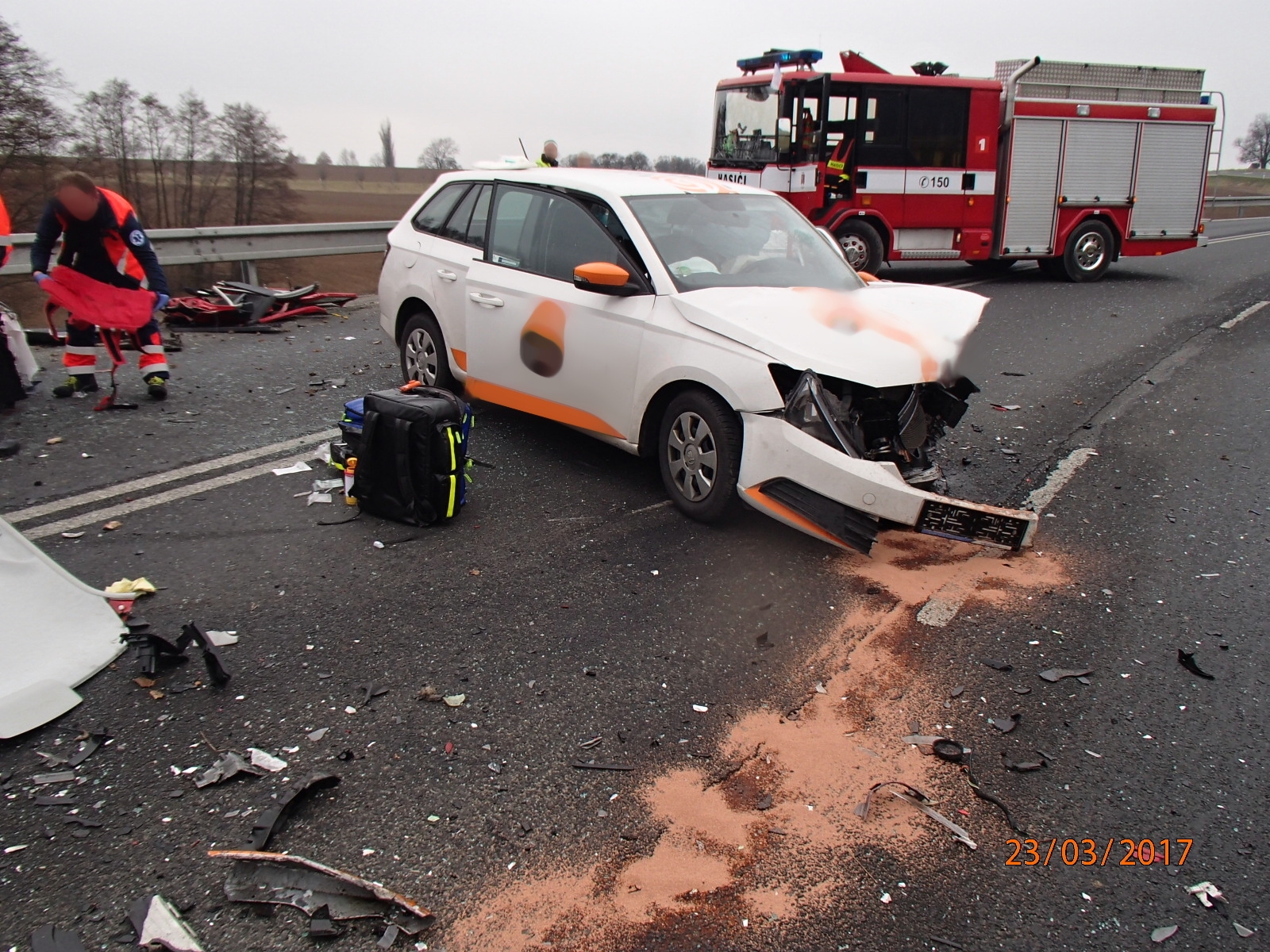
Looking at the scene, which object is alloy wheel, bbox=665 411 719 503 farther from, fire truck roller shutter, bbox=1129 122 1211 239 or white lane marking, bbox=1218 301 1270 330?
fire truck roller shutter, bbox=1129 122 1211 239

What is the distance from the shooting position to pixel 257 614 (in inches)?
165

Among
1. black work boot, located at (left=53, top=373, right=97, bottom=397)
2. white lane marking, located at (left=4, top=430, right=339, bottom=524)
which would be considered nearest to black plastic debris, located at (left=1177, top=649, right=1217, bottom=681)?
white lane marking, located at (left=4, top=430, right=339, bottom=524)

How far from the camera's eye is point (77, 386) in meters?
7.50

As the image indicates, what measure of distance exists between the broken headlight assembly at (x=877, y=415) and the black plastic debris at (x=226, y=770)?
2.78m

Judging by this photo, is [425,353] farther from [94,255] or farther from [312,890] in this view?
[312,890]

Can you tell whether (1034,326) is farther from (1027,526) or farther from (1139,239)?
(1027,526)

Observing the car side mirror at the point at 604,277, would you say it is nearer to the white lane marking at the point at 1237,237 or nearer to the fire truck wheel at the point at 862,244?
the fire truck wheel at the point at 862,244

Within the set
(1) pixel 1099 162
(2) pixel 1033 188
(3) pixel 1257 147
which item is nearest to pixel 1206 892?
(2) pixel 1033 188

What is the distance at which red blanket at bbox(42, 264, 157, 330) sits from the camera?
23.4 ft

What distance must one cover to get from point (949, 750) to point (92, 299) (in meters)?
6.87

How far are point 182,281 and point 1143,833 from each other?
49.7 feet

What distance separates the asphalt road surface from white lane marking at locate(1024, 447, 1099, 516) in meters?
0.07

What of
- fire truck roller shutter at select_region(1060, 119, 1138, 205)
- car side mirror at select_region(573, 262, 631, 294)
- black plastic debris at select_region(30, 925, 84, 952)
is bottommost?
black plastic debris at select_region(30, 925, 84, 952)
